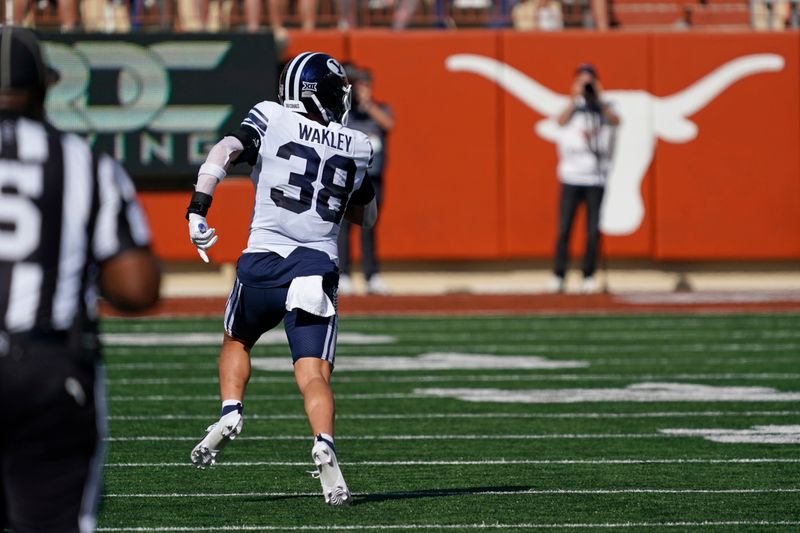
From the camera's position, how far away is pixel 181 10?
53.3ft

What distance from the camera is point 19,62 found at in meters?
3.26

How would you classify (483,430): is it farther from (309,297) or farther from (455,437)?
(309,297)

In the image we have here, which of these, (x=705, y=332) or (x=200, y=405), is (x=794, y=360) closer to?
(x=705, y=332)

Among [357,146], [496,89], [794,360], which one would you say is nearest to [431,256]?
[496,89]

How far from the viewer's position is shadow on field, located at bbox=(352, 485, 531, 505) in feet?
19.6

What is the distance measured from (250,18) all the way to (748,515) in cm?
1133

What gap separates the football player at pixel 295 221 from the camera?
18.7 ft

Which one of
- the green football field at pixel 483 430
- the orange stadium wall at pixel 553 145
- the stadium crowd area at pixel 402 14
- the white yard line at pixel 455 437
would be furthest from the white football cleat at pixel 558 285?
the white yard line at pixel 455 437

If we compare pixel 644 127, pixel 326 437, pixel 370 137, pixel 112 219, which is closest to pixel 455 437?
pixel 326 437

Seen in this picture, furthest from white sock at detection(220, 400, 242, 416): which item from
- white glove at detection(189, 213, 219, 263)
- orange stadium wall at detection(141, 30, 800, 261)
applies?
orange stadium wall at detection(141, 30, 800, 261)

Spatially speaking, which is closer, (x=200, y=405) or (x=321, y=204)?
(x=321, y=204)

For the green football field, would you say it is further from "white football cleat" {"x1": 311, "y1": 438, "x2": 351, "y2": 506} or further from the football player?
the football player

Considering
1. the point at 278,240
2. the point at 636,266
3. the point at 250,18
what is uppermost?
the point at 250,18

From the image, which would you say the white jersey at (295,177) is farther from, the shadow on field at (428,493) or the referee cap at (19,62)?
the referee cap at (19,62)
